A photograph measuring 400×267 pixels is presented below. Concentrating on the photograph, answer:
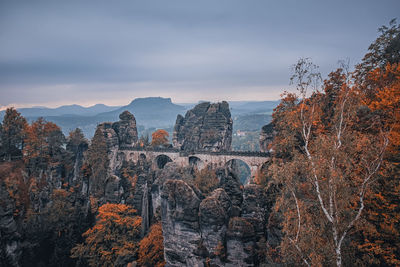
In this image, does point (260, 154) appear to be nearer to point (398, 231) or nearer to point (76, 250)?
point (398, 231)

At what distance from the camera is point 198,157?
150 feet

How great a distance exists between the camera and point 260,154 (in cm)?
3712

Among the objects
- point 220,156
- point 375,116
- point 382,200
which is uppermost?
point 375,116

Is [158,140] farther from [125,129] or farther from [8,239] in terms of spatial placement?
[8,239]

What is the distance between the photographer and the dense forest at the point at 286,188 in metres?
10.6

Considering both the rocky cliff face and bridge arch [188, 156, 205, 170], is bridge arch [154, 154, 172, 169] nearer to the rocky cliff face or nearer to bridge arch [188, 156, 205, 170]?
bridge arch [188, 156, 205, 170]

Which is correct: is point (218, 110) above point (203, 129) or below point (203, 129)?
above

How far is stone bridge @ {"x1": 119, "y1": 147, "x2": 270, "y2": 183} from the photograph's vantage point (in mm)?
37812

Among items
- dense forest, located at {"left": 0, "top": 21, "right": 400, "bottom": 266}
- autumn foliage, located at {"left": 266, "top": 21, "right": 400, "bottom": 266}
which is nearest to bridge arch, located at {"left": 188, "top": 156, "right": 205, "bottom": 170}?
dense forest, located at {"left": 0, "top": 21, "right": 400, "bottom": 266}

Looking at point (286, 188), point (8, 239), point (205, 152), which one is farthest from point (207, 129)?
point (286, 188)

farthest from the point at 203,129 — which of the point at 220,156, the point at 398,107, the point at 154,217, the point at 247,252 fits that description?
the point at 398,107

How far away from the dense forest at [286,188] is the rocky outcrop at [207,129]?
17.0 metres

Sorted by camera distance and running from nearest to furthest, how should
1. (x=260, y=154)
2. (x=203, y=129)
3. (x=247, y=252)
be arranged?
(x=247, y=252) < (x=260, y=154) < (x=203, y=129)

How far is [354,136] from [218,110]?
44.1 m
